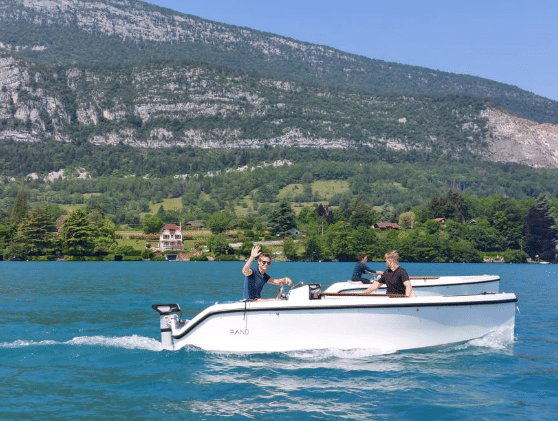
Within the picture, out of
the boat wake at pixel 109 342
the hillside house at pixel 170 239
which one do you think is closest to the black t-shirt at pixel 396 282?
the boat wake at pixel 109 342

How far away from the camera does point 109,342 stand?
62.5 ft

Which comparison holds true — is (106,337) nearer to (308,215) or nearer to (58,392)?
(58,392)

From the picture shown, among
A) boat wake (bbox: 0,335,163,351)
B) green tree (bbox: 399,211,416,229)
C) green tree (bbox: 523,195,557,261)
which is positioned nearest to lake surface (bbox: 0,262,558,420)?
boat wake (bbox: 0,335,163,351)

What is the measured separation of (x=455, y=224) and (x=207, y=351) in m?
133

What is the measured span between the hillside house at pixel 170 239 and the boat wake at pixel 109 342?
109933 millimetres

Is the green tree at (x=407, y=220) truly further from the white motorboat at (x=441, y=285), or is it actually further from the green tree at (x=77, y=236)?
the white motorboat at (x=441, y=285)

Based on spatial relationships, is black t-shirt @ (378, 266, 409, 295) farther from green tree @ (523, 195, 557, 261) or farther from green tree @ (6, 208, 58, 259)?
green tree @ (523, 195, 557, 261)

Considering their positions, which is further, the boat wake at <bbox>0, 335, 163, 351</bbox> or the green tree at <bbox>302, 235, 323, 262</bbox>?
the green tree at <bbox>302, 235, 323, 262</bbox>

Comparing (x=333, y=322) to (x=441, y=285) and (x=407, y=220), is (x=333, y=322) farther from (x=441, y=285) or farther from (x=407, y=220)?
(x=407, y=220)

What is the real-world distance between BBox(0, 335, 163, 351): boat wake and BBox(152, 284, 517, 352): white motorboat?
6.59 ft

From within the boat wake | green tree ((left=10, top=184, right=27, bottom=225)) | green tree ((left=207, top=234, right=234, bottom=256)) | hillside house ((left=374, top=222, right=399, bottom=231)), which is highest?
green tree ((left=10, top=184, right=27, bottom=225))

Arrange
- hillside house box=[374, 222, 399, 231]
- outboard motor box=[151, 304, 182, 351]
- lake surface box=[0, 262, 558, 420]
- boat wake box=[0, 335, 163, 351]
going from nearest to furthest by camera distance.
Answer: lake surface box=[0, 262, 558, 420]
outboard motor box=[151, 304, 182, 351]
boat wake box=[0, 335, 163, 351]
hillside house box=[374, 222, 399, 231]

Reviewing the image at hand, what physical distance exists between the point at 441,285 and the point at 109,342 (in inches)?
477

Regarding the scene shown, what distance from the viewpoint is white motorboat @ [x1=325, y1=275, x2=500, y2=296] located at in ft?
79.2
